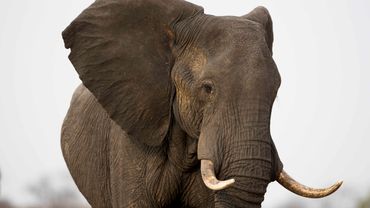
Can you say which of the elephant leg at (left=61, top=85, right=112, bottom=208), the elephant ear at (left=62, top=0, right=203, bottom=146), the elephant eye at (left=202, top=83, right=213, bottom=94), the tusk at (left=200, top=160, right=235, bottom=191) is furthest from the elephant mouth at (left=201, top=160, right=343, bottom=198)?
the elephant leg at (left=61, top=85, right=112, bottom=208)

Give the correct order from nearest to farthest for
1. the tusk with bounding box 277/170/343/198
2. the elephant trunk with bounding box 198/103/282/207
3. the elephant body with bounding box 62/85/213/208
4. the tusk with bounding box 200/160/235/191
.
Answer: the tusk with bounding box 200/160/235/191 → the elephant trunk with bounding box 198/103/282/207 → the tusk with bounding box 277/170/343/198 → the elephant body with bounding box 62/85/213/208

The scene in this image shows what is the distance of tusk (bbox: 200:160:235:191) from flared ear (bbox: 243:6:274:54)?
3.40 ft

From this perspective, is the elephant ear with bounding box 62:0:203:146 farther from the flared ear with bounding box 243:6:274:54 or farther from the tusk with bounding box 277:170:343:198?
the tusk with bounding box 277:170:343:198

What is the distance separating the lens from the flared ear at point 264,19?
29.1ft

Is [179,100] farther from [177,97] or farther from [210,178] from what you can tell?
[210,178]

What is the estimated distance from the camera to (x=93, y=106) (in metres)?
10.0

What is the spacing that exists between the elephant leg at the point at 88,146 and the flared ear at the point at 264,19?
1.29m

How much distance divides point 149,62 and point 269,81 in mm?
1000

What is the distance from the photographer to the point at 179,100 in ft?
28.3

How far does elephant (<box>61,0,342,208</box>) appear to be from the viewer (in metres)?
8.16

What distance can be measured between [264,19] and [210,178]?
1385mm

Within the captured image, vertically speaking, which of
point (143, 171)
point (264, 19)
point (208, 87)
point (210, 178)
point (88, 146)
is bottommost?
point (88, 146)

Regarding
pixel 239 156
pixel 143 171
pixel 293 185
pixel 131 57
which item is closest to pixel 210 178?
pixel 239 156

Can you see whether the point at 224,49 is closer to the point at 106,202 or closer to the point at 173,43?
the point at 173,43
